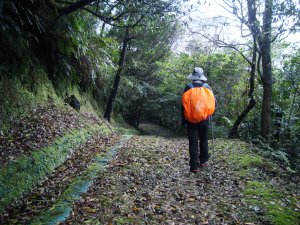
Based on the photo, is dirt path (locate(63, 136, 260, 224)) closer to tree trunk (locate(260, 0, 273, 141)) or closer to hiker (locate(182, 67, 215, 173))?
hiker (locate(182, 67, 215, 173))

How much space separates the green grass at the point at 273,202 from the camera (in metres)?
3.93

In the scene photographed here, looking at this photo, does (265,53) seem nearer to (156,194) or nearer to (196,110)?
(196,110)

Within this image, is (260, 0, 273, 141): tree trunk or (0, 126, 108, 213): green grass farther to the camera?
(260, 0, 273, 141): tree trunk

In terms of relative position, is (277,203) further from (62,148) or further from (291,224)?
(62,148)

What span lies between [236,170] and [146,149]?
123 inches

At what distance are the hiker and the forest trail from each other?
596 mm

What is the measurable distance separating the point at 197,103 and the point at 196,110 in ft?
0.48

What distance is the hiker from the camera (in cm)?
573

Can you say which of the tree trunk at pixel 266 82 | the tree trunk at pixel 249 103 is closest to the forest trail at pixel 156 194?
the tree trunk at pixel 266 82

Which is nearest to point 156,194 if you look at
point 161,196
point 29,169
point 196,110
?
point 161,196

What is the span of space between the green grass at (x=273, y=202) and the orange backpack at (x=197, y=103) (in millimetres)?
1658

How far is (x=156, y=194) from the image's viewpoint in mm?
4898

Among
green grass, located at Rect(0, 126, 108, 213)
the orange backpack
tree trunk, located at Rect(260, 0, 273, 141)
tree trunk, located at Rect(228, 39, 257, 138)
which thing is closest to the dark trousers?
the orange backpack

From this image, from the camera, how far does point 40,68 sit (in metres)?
9.12
